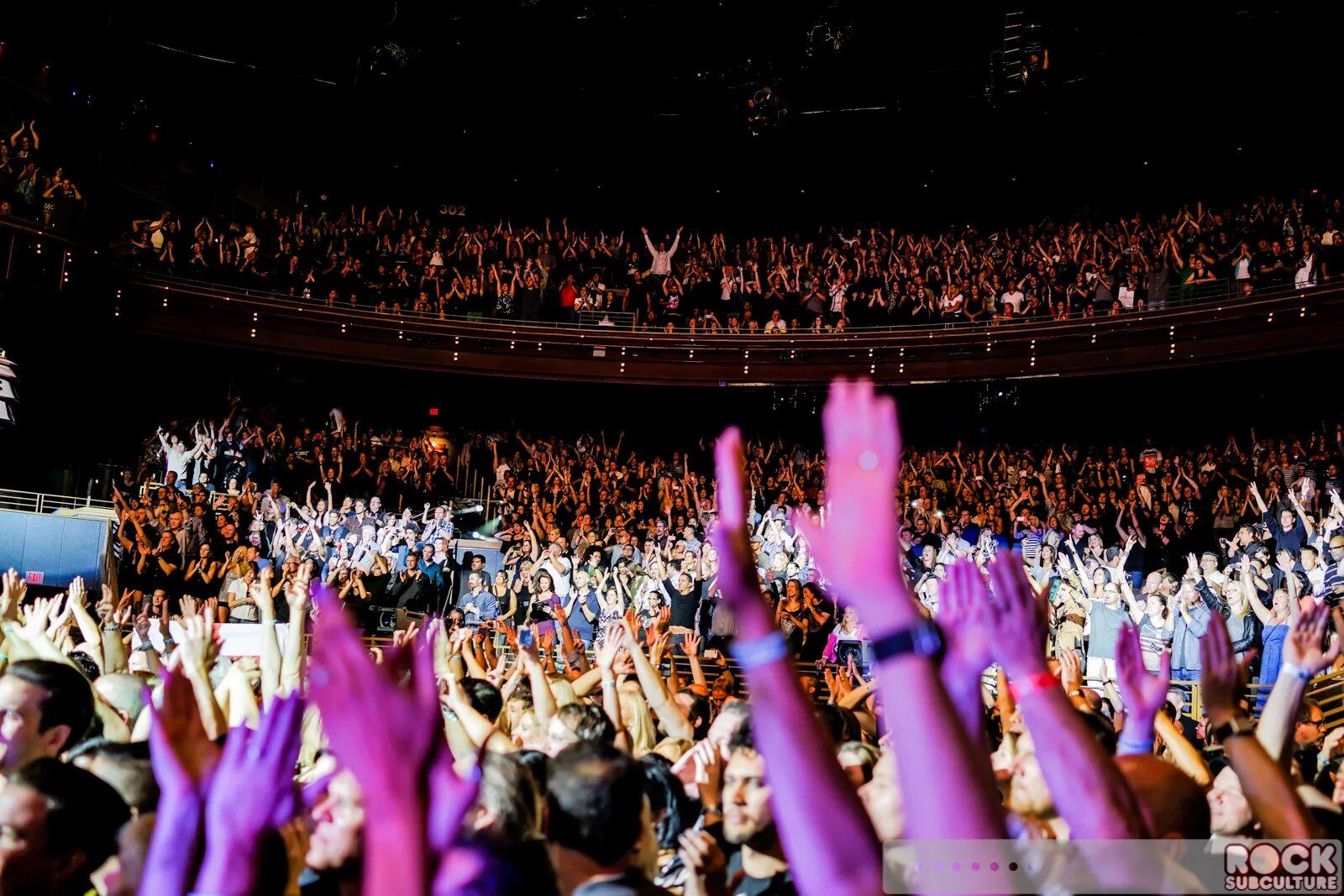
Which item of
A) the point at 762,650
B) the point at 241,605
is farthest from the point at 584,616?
the point at 762,650

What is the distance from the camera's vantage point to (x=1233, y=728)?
227 centimetres

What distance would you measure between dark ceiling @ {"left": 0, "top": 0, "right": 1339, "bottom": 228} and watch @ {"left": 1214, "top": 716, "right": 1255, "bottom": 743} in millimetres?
13725

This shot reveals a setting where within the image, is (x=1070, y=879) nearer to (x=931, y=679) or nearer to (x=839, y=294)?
(x=931, y=679)

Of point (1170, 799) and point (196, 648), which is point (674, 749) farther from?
point (1170, 799)

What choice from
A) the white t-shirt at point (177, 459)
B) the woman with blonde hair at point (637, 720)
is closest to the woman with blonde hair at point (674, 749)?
the woman with blonde hair at point (637, 720)

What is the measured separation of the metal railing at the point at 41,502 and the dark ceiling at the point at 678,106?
5.21 metres

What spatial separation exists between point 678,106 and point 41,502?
1174 centimetres

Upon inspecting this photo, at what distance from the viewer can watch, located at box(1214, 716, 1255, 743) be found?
2.26 metres

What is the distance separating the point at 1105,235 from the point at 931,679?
707 inches

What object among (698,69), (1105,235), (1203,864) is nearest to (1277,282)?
(1105,235)

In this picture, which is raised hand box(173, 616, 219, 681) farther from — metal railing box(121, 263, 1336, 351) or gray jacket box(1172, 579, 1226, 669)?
metal railing box(121, 263, 1336, 351)

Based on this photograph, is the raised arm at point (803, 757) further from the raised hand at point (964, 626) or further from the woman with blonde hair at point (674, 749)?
the woman with blonde hair at point (674, 749)

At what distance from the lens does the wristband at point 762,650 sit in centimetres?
139

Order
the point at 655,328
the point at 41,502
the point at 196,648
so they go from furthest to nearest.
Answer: the point at 655,328 < the point at 41,502 < the point at 196,648
